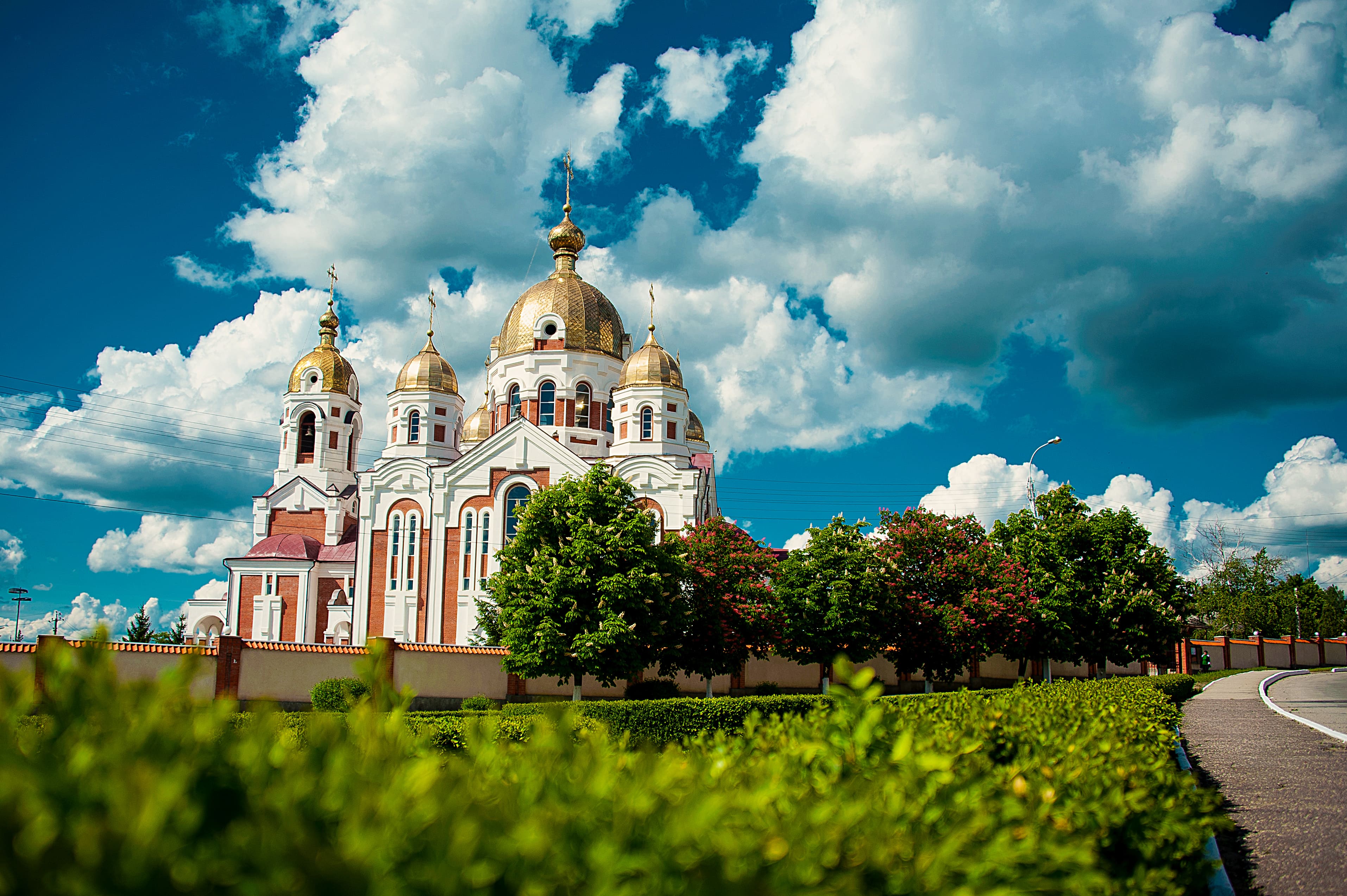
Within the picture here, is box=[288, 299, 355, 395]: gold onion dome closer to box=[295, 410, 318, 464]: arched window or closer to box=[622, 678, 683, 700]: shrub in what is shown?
box=[295, 410, 318, 464]: arched window

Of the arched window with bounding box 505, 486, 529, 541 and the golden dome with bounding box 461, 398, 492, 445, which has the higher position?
the golden dome with bounding box 461, 398, 492, 445

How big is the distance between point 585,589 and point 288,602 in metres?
23.8

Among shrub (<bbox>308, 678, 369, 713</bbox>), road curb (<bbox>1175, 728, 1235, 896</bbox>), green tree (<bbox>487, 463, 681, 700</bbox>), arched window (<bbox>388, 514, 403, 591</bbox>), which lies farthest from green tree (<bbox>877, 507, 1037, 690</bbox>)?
road curb (<bbox>1175, 728, 1235, 896</bbox>)

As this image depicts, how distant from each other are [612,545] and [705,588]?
435cm

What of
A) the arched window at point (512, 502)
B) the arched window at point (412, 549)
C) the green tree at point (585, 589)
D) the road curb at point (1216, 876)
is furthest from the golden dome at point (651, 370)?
the road curb at point (1216, 876)

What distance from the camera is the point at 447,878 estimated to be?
1537 millimetres

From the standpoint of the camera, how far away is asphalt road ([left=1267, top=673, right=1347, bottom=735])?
19047mm

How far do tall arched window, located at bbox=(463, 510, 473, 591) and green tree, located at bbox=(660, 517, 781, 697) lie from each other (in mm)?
10982

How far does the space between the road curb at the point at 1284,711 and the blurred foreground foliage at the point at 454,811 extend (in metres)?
16.0

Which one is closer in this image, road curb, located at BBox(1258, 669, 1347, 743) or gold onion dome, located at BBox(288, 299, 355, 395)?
road curb, located at BBox(1258, 669, 1347, 743)

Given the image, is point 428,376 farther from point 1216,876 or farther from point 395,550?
point 1216,876

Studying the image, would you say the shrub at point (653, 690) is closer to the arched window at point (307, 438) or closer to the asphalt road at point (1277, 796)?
the asphalt road at point (1277, 796)

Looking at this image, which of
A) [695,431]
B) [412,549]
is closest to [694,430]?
[695,431]

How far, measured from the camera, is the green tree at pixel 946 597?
1167 inches
